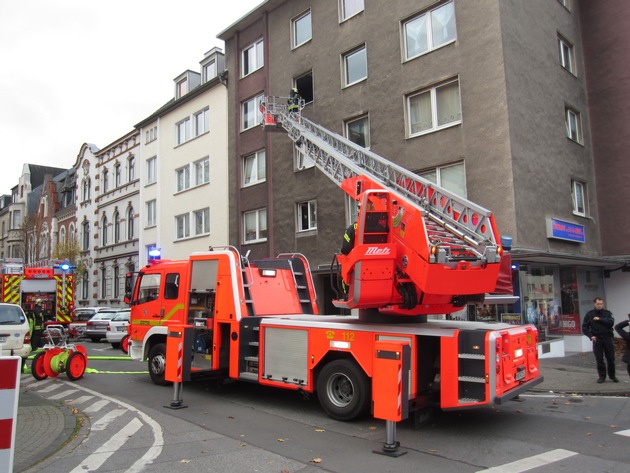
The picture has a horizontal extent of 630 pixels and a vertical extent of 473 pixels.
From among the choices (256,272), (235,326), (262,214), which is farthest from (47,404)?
(262,214)

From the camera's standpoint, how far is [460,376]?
6.72 m

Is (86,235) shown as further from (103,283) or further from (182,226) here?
(182,226)

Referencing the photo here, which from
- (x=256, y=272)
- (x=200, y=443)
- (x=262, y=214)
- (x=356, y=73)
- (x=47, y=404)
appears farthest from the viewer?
(x=262, y=214)

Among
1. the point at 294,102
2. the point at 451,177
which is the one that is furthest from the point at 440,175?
the point at 294,102

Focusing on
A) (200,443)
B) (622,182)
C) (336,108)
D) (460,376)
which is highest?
(336,108)

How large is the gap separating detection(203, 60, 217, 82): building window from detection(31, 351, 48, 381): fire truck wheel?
20.0 m

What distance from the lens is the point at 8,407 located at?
11.2 feet

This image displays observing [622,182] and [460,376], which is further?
[622,182]

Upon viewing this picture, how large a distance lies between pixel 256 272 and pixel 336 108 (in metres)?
10.8

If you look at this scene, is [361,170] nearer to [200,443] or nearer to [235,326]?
[235,326]

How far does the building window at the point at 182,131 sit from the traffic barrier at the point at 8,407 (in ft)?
84.3

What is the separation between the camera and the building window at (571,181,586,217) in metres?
17.3

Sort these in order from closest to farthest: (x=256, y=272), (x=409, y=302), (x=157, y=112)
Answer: (x=409, y=302) < (x=256, y=272) < (x=157, y=112)

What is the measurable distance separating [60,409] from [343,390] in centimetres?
452
